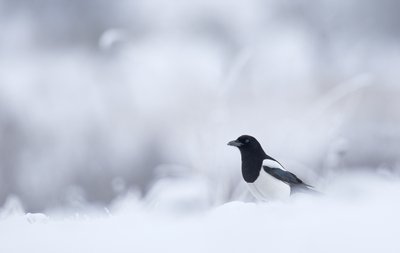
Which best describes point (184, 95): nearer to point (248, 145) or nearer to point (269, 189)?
point (248, 145)

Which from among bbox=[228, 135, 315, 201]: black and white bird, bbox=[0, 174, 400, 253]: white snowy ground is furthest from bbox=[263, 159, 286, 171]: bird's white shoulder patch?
bbox=[0, 174, 400, 253]: white snowy ground

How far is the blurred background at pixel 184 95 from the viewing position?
1590mm

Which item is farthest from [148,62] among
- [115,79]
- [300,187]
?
[300,187]

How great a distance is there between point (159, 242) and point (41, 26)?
2.48 ft

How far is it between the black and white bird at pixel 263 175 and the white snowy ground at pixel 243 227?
0.04 meters

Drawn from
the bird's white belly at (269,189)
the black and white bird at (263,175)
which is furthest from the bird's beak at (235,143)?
the bird's white belly at (269,189)

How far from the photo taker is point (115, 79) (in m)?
1.72

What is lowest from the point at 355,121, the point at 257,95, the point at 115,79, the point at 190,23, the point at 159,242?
the point at 159,242

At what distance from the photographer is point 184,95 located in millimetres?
1688

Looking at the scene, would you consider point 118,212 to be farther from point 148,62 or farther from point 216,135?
point 148,62

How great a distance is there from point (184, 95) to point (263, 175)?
351 mm

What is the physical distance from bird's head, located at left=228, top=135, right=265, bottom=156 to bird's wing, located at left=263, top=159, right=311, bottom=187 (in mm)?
36

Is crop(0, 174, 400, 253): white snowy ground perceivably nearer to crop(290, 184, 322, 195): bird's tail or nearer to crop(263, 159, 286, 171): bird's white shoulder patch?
crop(290, 184, 322, 195): bird's tail

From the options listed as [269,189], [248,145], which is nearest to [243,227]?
[269,189]
